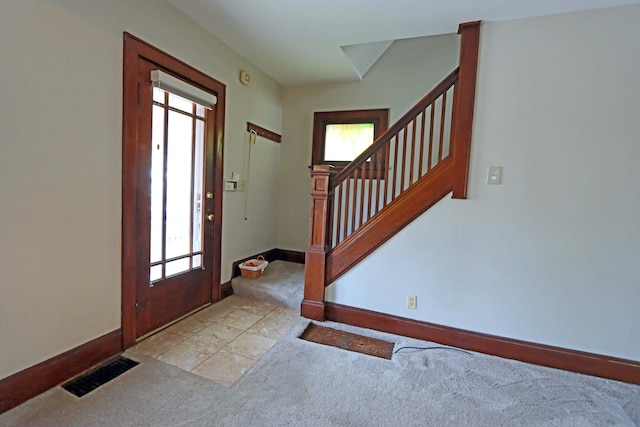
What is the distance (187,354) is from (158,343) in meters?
0.29

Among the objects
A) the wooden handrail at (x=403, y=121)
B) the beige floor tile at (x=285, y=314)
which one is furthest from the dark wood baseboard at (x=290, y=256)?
the wooden handrail at (x=403, y=121)

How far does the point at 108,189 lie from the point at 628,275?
136 inches

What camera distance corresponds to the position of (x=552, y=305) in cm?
214

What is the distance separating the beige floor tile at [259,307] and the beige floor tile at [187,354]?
0.66 metres

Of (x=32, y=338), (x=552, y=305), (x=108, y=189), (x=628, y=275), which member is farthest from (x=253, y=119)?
(x=628, y=275)

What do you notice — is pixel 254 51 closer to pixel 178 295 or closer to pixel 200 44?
pixel 200 44

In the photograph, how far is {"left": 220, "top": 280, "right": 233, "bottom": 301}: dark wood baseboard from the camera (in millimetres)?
3047

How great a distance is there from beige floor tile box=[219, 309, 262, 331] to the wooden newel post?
44 centimetres

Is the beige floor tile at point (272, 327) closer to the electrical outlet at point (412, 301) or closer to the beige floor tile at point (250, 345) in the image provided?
the beige floor tile at point (250, 345)

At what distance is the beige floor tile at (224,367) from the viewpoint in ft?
6.07

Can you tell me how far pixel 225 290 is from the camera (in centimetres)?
310

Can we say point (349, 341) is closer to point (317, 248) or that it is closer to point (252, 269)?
point (317, 248)

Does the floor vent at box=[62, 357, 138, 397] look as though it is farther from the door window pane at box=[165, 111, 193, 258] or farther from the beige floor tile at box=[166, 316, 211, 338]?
the door window pane at box=[165, 111, 193, 258]

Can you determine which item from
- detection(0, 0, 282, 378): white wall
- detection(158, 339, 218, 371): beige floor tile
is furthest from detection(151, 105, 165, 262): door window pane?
detection(158, 339, 218, 371): beige floor tile
